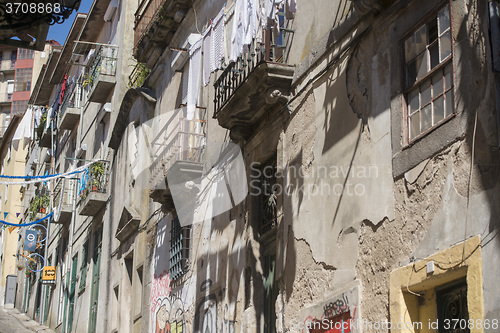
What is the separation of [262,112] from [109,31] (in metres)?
15.1

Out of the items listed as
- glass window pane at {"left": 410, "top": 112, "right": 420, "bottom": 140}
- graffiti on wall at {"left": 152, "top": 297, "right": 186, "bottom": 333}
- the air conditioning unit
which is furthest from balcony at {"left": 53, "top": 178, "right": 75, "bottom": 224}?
glass window pane at {"left": 410, "top": 112, "right": 420, "bottom": 140}

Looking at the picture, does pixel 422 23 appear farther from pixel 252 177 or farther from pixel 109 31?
pixel 109 31

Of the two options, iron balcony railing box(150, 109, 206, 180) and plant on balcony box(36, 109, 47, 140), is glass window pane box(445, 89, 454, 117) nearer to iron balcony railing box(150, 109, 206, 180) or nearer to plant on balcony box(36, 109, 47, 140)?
iron balcony railing box(150, 109, 206, 180)

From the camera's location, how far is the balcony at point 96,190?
21.6m

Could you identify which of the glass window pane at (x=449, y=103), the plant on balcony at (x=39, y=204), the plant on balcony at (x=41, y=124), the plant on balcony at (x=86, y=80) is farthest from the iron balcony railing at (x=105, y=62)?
the glass window pane at (x=449, y=103)

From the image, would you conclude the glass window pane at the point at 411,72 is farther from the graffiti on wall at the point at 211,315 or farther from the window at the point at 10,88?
the window at the point at 10,88

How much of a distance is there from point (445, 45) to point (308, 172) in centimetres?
304

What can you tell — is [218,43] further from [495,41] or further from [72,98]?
[72,98]

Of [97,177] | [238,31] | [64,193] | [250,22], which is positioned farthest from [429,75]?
[64,193]

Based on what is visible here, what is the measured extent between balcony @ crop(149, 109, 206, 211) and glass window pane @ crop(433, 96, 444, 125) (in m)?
7.15

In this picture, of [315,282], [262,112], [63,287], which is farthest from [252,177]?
[63,287]

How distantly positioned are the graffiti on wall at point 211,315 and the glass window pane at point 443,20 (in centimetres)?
598

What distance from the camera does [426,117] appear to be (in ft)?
26.3

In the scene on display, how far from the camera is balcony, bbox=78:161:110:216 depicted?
70.9 feet
